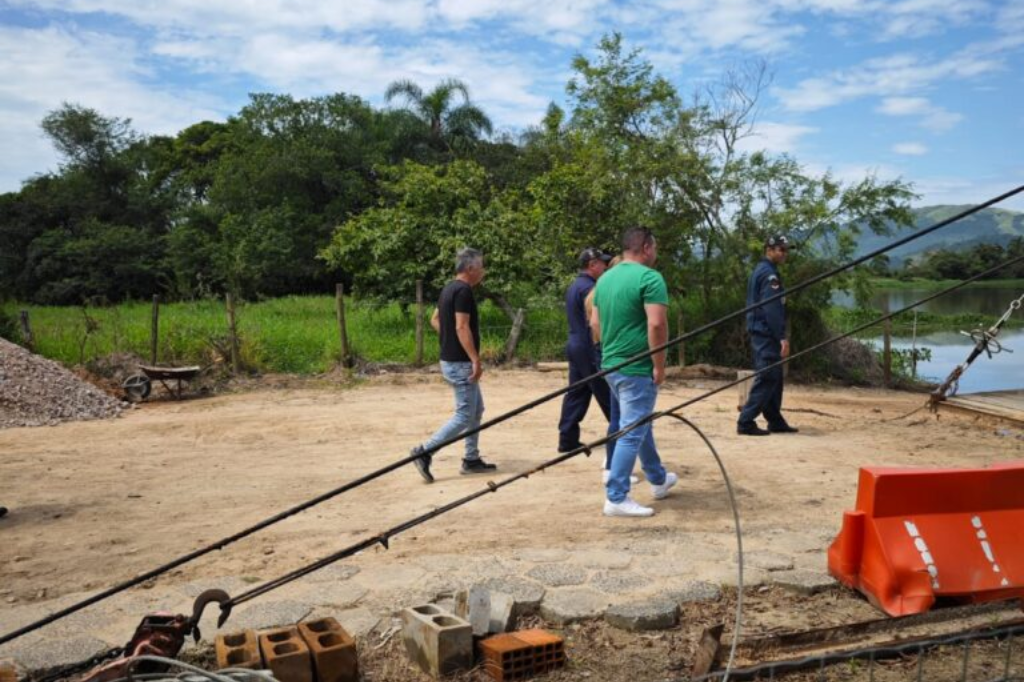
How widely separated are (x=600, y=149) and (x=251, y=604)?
1249 centimetres

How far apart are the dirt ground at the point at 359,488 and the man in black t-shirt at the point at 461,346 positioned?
475mm

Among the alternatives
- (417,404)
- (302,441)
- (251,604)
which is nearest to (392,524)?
(251,604)

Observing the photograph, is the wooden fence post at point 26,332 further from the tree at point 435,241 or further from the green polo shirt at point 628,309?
the green polo shirt at point 628,309

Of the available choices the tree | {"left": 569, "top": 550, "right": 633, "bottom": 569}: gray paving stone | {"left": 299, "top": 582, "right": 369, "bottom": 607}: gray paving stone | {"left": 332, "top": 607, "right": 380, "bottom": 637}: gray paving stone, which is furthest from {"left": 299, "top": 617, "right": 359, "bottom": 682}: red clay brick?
the tree

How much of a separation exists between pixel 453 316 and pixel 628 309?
167 centimetres

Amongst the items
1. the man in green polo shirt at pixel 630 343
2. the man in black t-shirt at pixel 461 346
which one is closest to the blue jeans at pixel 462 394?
the man in black t-shirt at pixel 461 346

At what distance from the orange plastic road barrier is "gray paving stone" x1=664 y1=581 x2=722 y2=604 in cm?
70

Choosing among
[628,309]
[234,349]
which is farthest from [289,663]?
[234,349]

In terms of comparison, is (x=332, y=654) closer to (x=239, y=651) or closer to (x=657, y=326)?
(x=239, y=651)

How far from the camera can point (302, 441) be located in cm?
913

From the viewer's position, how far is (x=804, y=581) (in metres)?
4.64

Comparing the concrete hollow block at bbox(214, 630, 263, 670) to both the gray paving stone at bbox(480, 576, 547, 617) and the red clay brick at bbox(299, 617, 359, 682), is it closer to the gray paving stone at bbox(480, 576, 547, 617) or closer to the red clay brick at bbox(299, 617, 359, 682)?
Result: the red clay brick at bbox(299, 617, 359, 682)

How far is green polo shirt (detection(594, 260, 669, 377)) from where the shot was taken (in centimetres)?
567

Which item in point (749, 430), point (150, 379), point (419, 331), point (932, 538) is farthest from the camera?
point (419, 331)
